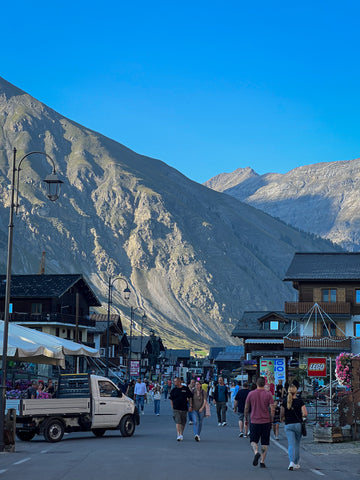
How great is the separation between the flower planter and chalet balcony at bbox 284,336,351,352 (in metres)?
44.1

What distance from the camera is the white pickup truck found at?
23.8 meters

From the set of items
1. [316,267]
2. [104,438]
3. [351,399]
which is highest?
[316,267]

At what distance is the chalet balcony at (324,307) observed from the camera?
6950 centimetres

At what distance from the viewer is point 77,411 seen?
80.8ft

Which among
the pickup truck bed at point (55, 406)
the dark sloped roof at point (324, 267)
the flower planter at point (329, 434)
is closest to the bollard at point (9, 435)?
the pickup truck bed at point (55, 406)

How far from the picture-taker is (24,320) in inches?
3366

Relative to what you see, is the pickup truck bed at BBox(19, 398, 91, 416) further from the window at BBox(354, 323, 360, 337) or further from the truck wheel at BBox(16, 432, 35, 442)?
the window at BBox(354, 323, 360, 337)

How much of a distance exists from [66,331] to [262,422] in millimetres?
74591

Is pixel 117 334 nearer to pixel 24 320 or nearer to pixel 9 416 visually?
pixel 24 320

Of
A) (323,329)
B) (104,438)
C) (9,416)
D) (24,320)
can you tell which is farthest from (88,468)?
(24,320)

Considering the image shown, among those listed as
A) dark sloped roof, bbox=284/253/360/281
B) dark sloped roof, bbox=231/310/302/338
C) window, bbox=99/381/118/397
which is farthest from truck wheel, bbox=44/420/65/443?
dark sloped roof, bbox=231/310/302/338

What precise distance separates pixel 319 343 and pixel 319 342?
0.12 metres

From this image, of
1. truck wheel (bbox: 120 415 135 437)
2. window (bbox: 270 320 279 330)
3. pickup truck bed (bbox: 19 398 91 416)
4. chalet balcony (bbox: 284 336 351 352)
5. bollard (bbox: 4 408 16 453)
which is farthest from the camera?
window (bbox: 270 320 279 330)

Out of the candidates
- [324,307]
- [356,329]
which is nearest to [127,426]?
[324,307]
